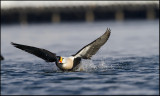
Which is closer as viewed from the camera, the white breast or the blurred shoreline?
the white breast

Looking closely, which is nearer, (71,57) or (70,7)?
(71,57)

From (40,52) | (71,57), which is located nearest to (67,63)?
(71,57)

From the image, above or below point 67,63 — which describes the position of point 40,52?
above

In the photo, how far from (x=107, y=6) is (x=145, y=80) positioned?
8610 centimetres

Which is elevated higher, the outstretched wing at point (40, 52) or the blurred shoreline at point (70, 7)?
the blurred shoreline at point (70, 7)

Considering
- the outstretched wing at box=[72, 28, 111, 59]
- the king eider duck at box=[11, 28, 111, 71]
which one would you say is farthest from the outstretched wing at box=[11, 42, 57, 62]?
the outstretched wing at box=[72, 28, 111, 59]

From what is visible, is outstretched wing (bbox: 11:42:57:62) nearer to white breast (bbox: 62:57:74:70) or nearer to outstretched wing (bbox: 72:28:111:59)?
white breast (bbox: 62:57:74:70)

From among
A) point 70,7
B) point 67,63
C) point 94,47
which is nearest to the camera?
point 67,63

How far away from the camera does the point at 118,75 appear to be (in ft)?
57.0

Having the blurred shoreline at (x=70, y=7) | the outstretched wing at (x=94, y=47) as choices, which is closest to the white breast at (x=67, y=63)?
the outstretched wing at (x=94, y=47)

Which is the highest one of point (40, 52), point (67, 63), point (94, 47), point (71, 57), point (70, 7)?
point (70, 7)

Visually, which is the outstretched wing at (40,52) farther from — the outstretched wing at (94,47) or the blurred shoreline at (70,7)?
the blurred shoreline at (70,7)

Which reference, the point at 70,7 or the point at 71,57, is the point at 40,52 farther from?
the point at 70,7

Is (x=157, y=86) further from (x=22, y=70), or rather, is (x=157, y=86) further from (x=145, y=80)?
(x=22, y=70)
